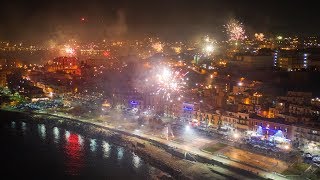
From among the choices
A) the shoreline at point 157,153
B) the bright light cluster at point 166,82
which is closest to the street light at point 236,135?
the shoreline at point 157,153

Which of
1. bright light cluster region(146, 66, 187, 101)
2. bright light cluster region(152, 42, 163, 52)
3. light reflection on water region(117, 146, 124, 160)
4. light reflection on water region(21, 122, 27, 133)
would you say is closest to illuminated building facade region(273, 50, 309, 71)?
bright light cluster region(146, 66, 187, 101)

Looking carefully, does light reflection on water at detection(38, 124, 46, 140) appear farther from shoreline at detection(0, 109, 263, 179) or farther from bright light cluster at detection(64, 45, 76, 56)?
bright light cluster at detection(64, 45, 76, 56)

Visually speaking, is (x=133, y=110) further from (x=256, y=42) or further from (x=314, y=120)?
(x=256, y=42)

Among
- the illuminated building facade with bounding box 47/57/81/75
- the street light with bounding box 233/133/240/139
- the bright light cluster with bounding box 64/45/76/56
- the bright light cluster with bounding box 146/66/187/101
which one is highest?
the bright light cluster with bounding box 64/45/76/56

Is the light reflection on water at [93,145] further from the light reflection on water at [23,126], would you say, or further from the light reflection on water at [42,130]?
the light reflection on water at [23,126]

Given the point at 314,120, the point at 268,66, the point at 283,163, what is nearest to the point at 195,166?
the point at 283,163
